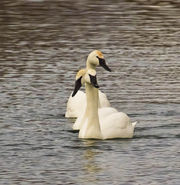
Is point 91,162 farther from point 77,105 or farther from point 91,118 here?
point 77,105

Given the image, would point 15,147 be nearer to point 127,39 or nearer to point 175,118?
point 175,118

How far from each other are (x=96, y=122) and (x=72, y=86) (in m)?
4.72

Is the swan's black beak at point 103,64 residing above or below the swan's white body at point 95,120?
above

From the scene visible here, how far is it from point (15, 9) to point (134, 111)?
17.5 metres

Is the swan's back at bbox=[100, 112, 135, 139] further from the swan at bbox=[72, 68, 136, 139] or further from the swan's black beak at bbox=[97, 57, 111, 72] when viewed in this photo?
the swan's black beak at bbox=[97, 57, 111, 72]

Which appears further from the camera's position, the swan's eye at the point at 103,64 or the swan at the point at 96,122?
the swan's eye at the point at 103,64

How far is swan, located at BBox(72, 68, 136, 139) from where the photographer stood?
67.4 ft

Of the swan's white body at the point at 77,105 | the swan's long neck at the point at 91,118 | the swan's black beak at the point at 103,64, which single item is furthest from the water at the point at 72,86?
the swan's black beak at the point at 103,64

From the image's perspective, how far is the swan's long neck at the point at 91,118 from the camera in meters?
20.5

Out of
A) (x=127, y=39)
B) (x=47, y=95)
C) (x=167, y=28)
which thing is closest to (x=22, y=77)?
(x=47, y=95)

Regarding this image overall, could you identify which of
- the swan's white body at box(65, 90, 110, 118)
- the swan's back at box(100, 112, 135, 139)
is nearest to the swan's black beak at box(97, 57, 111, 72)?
the swan's back at box(100, 112, 135, 139)

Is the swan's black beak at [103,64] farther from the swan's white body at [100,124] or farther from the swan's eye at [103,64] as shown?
the swan's white body at [100,124]

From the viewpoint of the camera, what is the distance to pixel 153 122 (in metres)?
21.6

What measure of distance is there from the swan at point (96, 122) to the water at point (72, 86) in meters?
0.22
